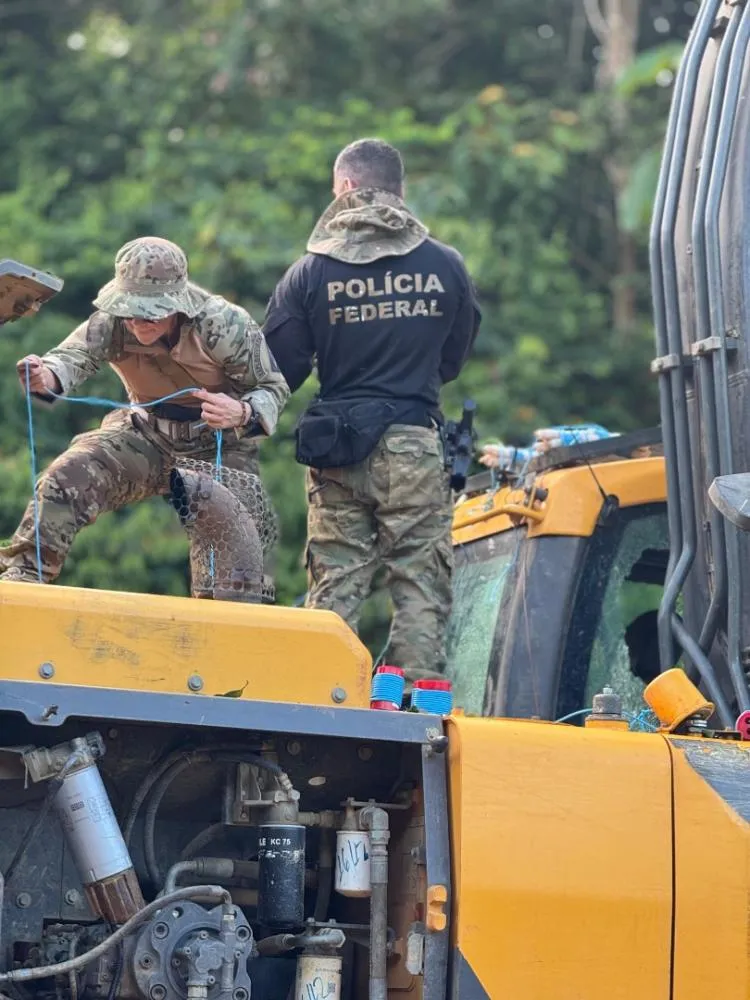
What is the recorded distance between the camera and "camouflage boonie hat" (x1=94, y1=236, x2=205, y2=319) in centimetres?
506

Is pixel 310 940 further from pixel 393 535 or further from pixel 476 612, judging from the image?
pixel 476 612

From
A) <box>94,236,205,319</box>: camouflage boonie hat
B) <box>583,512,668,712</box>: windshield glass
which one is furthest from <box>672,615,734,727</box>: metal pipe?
<box>94,236,205,319</box>: camouflage boonie hat

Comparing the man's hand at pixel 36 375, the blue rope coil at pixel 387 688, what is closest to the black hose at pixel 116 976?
the blue rope coil at pixel 387 688

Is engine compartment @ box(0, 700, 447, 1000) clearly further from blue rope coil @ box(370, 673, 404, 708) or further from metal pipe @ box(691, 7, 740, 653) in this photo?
metal pipe @ box(691, 7, 740, 653)

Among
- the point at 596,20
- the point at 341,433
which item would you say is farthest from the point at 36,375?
the point at 596,20

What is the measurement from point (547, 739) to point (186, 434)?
→ 1.76 m

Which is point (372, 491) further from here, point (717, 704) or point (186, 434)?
point (717, 704)

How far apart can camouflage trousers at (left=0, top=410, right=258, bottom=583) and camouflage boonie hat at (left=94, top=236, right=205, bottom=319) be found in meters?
0.44

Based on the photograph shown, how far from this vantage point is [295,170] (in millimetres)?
14078

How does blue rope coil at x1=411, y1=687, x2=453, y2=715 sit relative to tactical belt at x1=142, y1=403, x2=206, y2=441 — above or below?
below

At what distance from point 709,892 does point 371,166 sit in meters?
2.81

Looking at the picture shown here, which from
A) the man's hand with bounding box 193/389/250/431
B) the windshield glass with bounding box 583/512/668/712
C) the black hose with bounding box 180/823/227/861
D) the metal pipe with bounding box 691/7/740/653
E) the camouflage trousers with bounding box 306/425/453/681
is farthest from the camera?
the windshield glass with bounding box 583/512/668/712

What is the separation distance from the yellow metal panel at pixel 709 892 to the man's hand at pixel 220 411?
156 cm

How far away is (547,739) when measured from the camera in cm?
407
